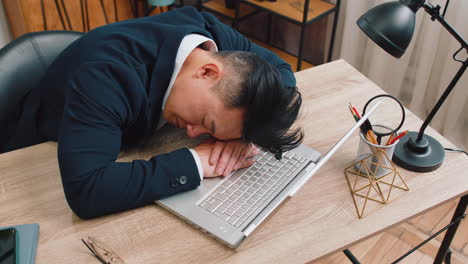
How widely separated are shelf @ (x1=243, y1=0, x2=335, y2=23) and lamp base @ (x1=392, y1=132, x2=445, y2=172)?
1.34 metres

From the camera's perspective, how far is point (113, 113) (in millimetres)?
962

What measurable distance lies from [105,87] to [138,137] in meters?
0.20

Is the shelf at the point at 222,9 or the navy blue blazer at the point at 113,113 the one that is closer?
the navy blue blazer at the point at 113,113

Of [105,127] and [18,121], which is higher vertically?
[105,127]

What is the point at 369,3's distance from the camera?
229 cm

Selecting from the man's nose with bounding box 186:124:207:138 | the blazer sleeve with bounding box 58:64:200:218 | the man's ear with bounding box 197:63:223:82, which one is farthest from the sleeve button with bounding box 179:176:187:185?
the man's ear with bounding box 197:63:223:82

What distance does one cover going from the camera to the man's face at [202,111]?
98cm

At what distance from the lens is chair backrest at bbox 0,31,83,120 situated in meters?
1.24

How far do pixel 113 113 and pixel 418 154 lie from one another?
720 mm

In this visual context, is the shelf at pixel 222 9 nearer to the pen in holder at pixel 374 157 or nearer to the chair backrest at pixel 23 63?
the chair backrest at pixel 23 63

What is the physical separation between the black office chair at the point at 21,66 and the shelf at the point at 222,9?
1.46m

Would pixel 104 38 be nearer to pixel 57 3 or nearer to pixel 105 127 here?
pixel 105 127

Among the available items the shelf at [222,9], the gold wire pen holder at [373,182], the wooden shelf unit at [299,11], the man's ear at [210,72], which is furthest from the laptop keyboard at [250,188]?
the shelf at [222,9]

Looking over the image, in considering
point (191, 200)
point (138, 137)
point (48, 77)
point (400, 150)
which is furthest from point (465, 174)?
point (48, 77)
